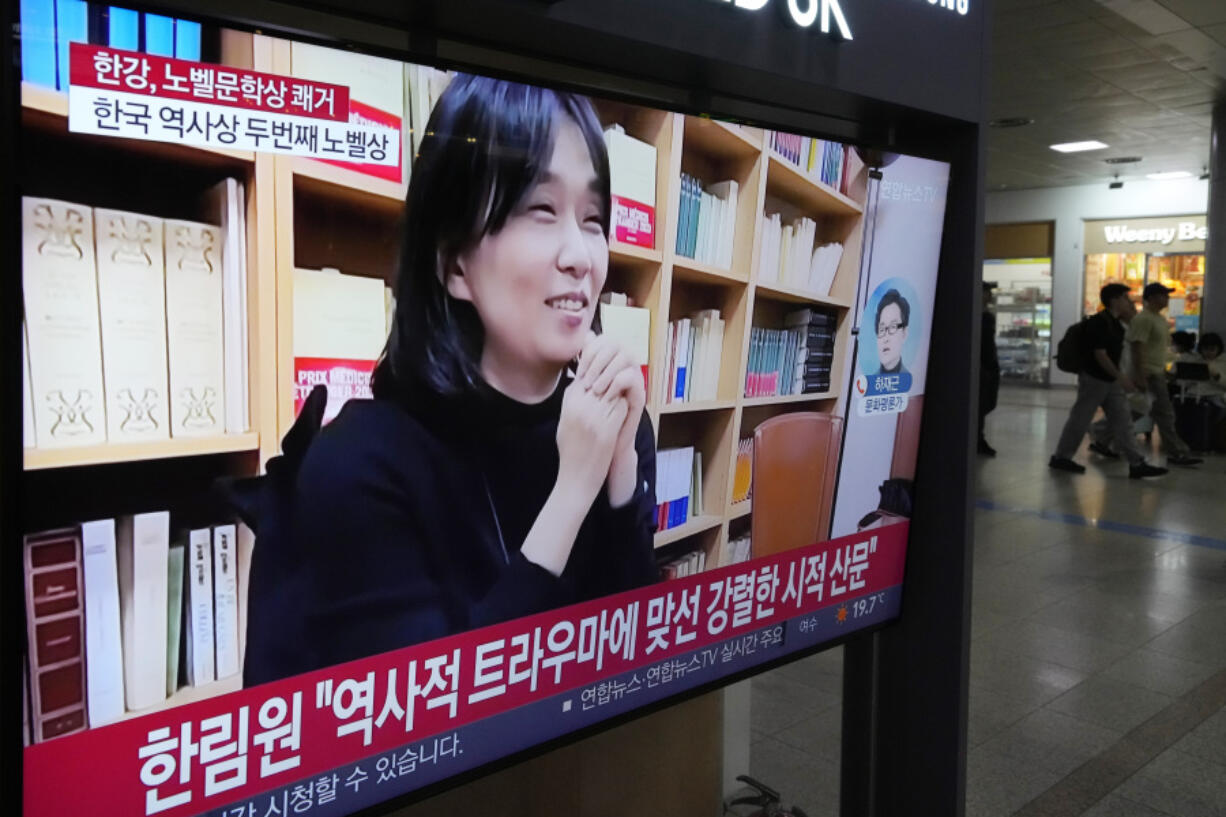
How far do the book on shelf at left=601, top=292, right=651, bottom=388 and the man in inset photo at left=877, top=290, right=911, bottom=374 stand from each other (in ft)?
2.09

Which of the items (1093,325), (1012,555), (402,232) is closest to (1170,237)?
(1093,325)

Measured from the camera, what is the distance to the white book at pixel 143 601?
1.08m

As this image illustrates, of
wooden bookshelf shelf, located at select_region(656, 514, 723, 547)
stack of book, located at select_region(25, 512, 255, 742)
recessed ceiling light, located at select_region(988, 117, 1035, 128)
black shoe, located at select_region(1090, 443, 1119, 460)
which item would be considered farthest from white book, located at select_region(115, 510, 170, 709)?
recessed ceiling light, located at select_region(988, 117, 1035, 128)

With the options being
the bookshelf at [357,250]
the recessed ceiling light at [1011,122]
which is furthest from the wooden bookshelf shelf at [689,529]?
the recessed ceiling light at [1011,122]

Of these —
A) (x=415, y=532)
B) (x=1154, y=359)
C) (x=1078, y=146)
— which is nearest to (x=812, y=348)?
(x=415, y=532)

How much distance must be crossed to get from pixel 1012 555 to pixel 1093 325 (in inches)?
129

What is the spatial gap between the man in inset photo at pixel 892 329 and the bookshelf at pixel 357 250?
0.61ft

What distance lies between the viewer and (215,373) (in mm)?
1131

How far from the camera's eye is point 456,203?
1286mm

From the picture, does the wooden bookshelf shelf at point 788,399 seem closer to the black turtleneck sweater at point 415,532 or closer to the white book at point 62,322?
the black turtleneck sweater at point 415,532

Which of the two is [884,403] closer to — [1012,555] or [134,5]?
[134,5]

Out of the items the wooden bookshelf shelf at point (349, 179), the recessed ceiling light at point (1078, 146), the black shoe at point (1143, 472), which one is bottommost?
the black shoe at point (1143, 472)

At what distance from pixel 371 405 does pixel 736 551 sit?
0.79 m

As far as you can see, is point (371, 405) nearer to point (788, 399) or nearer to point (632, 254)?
point (632, 254)
